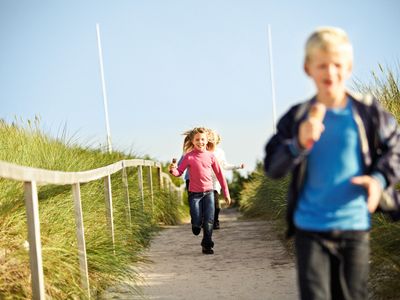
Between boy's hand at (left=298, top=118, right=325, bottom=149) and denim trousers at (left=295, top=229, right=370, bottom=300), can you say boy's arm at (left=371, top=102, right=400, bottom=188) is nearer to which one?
denim trousers at (left=295, top=229, right=370, bottom=300)

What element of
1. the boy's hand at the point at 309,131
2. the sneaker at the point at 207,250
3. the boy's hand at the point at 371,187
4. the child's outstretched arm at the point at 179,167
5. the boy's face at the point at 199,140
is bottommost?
the sneaker at the point at 207,250

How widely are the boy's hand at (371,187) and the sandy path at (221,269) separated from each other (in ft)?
8.68

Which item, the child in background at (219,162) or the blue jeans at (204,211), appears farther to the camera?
the child in background at (219,162)

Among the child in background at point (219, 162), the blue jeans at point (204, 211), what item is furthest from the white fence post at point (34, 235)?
the child in background at point (219, 162)

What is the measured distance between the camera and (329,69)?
2.68m

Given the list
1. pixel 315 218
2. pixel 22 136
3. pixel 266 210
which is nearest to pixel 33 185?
pixel 315 218

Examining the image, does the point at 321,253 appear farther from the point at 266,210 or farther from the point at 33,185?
the point at 266,210

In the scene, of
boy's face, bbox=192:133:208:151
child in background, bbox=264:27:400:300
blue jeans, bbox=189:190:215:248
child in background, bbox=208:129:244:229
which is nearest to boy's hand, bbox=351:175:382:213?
child in background, bbox=264:27:400:300

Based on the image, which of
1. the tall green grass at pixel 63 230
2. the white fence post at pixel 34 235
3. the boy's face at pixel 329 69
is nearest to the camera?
the boy's face at pixel 329 69

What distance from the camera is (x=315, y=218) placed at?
9.06 feet

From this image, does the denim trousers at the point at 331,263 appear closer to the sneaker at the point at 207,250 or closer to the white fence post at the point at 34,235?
the white fence post at the point at 34,235

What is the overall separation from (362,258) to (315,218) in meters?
0.27

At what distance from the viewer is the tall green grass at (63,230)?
15.1 ft

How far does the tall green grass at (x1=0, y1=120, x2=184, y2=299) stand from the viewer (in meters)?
4.59
